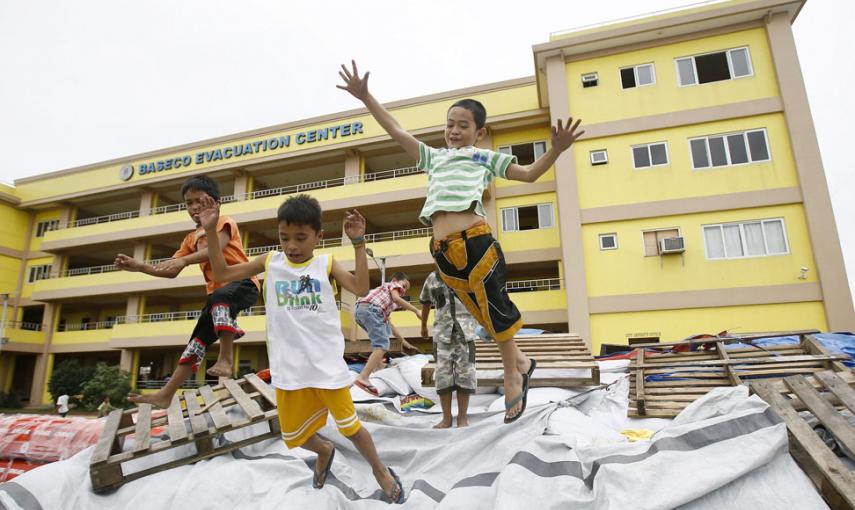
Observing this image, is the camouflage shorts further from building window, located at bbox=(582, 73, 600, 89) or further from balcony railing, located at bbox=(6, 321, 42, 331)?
balcony railing, located at bbox=(6, 321, 42, 331)

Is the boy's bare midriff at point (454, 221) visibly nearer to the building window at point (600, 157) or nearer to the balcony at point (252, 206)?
the building window at point (600, 157)

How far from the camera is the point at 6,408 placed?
2503cm

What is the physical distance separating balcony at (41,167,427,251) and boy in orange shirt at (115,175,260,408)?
1587 cm

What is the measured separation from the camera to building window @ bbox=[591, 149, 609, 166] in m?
16.8

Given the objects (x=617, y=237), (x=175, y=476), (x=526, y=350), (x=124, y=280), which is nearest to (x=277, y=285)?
(x=175, y=476)

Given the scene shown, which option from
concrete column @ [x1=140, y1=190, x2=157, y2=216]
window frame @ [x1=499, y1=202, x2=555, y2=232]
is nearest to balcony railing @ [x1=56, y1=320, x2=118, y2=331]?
concrete column @ [x1=140, y1=190, x2=157, y2=216]

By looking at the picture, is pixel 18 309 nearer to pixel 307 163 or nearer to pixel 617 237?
pixel 307 163

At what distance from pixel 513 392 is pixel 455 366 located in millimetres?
1206

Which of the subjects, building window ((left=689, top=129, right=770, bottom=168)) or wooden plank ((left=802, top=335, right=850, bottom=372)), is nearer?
wooden plank ((left=802, top=335, right=850, bottom=372))

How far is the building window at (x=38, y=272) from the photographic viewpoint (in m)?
28.9

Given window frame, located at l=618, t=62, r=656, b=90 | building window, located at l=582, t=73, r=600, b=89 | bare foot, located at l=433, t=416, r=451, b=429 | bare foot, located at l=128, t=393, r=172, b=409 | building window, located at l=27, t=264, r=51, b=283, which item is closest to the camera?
bare foot, located at l=433, t=416, r=451, b=429

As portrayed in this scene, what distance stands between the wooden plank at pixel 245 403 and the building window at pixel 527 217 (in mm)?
16609

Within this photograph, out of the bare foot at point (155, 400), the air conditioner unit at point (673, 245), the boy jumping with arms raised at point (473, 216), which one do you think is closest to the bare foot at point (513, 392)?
the boy jumping with arms raised at point (473, 216)

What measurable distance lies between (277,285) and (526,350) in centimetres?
444
